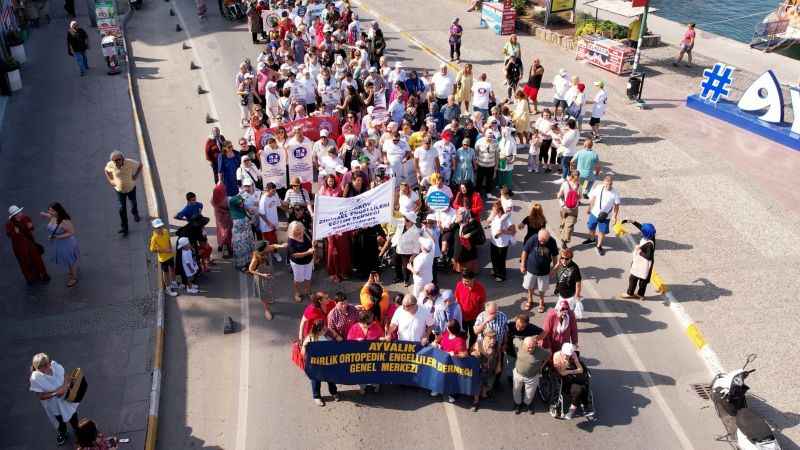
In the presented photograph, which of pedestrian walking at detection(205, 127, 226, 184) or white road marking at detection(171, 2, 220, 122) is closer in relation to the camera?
pedestrian walking at detection(205, 127, 226, 184)

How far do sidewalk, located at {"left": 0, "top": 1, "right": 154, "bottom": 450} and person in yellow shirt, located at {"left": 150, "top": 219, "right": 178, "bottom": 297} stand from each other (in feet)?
1.29

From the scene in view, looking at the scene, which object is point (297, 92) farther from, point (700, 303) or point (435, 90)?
point (700, 303)

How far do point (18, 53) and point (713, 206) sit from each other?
23.2 m

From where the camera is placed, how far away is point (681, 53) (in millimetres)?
23906

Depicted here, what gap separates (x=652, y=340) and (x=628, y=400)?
158cm

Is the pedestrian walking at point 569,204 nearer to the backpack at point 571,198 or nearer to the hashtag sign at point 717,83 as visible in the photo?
the backpack at point 571,198

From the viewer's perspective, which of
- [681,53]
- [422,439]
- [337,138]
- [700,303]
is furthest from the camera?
[681,53]

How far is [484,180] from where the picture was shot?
15.3m

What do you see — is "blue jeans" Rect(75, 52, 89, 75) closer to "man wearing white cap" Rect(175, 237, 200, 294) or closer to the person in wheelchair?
"man wearing white cap" Rect(175, 237, 200, 294)

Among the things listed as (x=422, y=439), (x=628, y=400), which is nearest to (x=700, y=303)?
(x=628, y=400)

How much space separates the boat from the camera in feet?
88.9

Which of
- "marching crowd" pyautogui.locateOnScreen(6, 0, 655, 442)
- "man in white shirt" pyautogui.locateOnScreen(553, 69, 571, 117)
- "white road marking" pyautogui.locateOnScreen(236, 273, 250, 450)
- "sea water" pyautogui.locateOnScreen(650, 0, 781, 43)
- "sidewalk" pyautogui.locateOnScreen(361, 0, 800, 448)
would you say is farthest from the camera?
"sea water" pyautogui.locateOnScreen(650, 0, 781, 43)

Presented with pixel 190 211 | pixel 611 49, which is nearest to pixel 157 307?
pixel 190 211

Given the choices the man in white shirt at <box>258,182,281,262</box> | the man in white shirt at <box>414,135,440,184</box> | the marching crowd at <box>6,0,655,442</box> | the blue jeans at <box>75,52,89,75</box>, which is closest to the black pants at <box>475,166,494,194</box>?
the marching crowd at <box>6,0,655,442</box>
